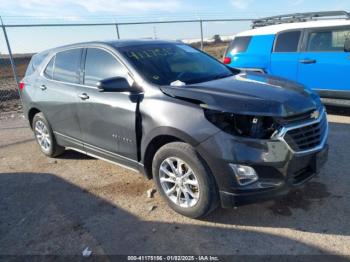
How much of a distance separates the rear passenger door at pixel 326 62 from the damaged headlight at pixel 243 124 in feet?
13.5

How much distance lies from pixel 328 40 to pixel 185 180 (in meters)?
4.97

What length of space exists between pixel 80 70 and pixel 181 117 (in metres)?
1.94

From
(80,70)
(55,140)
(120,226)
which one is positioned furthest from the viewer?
(55,140)

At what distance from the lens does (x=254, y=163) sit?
308 cm

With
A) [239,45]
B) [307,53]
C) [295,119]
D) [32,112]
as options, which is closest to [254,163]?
[295,119]

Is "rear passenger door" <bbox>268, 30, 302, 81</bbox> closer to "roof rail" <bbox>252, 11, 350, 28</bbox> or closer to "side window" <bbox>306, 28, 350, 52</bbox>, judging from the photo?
"side window" <bbox>306, 28, 350, 52</bbox>

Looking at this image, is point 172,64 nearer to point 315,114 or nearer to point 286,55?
point 315,114

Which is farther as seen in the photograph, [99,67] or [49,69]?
[49,69]

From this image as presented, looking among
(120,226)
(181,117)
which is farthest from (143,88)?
(120,226)

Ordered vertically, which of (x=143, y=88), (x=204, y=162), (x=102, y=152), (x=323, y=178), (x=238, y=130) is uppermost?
(x=143, y=88)

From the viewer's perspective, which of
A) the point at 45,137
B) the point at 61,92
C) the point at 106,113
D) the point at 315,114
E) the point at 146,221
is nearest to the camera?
the point at 315,114

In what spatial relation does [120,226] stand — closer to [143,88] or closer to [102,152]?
[102,152]

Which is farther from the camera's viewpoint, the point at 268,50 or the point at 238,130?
the point at 268,50

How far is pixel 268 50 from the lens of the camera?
7598mm
